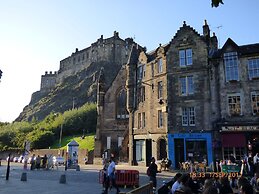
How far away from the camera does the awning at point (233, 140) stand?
24562 mm

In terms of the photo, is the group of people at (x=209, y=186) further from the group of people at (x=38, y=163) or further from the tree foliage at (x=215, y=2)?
the group of people at (x=38, y=163)

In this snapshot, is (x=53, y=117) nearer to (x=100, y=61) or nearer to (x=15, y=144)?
(x=15, y=144)

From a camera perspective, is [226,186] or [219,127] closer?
[226,186]

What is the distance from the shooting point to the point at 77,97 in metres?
95.9

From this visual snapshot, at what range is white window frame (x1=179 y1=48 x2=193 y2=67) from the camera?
2912cm

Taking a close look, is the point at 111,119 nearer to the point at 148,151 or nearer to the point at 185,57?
the point at 148,151

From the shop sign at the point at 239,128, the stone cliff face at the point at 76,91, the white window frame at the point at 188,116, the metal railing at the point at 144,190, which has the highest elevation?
the stone cliff face at the point at 76,91

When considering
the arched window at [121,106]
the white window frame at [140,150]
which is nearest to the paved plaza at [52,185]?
the white window frame at [140,150]

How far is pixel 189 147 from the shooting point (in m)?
27.6

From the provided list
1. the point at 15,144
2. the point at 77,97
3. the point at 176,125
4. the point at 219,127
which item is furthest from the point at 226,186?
the point at 77,97

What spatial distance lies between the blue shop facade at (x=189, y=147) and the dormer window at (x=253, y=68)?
6973 millimetres

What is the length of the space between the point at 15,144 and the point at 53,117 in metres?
13.8

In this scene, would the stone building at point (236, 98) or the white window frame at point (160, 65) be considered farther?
the white window frame at point (160, 65)

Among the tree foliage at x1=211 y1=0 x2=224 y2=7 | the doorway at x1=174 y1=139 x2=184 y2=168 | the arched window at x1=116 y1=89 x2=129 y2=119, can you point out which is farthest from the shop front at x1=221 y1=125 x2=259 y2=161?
the tree foliage at x1=211 y1=0 x2=224 y2=7
